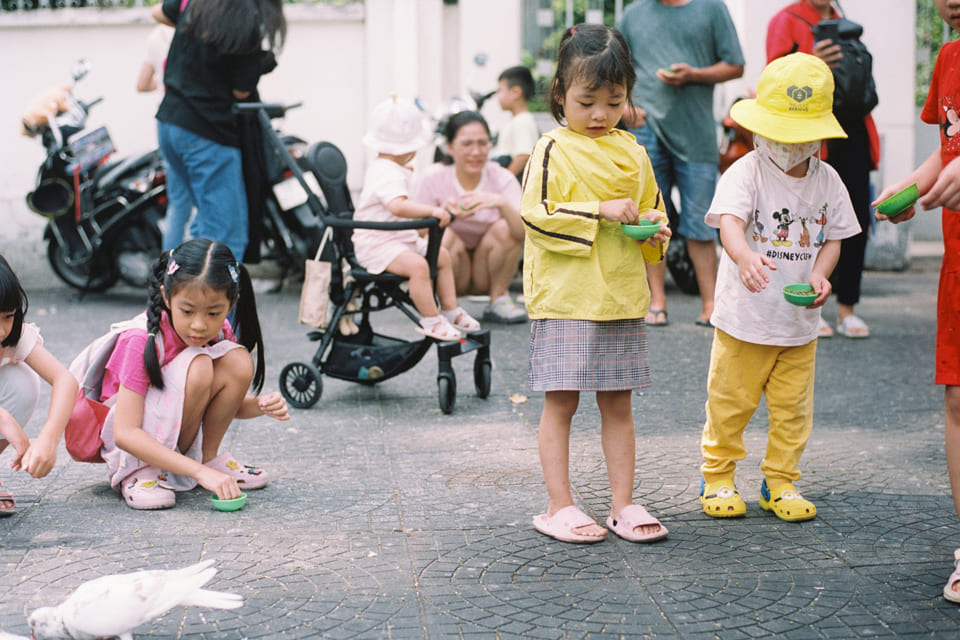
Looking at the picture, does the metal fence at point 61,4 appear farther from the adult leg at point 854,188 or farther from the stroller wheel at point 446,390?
the stroller wheel at point 446,390

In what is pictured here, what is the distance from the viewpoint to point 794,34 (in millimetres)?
6113

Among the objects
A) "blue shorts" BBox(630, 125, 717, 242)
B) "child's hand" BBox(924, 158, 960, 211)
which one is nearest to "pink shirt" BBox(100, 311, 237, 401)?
"child's hand" BBox(924, 158, 960, 211)

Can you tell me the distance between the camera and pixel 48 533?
3.39 metres

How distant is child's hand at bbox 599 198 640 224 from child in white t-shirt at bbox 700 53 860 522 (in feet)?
1.04

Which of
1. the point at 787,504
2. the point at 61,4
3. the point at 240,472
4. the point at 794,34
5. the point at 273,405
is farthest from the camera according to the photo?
the point at 61,4

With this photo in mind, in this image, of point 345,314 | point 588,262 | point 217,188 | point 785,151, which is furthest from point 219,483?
point 217,188

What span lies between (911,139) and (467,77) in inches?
143

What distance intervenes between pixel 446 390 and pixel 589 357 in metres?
1.51

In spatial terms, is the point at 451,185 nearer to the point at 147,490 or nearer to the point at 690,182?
the point at 690,182

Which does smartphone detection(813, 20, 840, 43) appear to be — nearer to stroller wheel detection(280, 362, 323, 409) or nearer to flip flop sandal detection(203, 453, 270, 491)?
stroller wheel detection(280, 362, 323, 409)

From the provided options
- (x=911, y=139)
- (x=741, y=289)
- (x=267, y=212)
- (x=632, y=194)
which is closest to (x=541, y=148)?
(x=632, y=194)

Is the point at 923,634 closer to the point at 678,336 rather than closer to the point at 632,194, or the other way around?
the point at 632,194

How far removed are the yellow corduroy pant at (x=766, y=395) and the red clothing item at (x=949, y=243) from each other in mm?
541

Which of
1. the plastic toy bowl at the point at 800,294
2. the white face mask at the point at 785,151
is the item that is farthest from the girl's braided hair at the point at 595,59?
the plastic toy bowl at the point at 800,294
